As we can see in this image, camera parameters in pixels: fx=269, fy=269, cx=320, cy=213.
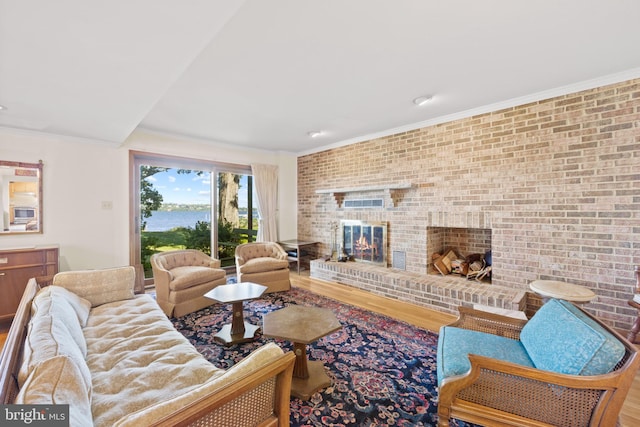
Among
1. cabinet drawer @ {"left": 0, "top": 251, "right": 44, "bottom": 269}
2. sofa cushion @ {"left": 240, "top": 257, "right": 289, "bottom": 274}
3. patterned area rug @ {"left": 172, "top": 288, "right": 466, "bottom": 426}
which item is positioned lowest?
patterned area rug @ {"left": 172, "top": 288, "right": 466, "bottom": 426}

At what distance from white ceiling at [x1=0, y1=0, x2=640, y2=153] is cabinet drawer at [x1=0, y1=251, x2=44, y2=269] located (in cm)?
148

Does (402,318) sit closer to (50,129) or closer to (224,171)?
(224,171)

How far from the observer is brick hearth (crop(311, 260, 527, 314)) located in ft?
10.1

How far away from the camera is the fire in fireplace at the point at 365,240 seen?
452cm

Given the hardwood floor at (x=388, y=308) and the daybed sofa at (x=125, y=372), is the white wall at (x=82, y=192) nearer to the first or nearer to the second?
the hardwood floor at (x=388, y=308)

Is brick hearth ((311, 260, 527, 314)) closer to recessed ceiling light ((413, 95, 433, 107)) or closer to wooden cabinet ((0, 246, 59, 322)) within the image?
recessed ceiling light ((413, 95, 433, 107))

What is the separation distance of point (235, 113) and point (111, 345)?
2.85m

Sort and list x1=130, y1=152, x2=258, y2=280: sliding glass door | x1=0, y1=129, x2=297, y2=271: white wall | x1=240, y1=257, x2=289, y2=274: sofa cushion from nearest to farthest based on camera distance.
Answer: x1=0, y1=129, x2=297, y2=271: white wall < x1=240, y1=257, x2=289, y2=274: sofa cushion < x1=130, y1=152, x2=258, y2=280: sliding glass door

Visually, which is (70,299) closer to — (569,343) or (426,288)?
(569,343)

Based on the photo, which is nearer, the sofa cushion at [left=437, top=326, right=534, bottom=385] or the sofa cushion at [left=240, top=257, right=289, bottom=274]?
the sofa cushion at [left=437, top=326, right=534, bottom=385]

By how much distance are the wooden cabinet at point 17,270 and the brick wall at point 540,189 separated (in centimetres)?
455

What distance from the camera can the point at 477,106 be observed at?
3443mm

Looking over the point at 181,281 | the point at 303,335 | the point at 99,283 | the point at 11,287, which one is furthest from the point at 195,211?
the point at 303,335

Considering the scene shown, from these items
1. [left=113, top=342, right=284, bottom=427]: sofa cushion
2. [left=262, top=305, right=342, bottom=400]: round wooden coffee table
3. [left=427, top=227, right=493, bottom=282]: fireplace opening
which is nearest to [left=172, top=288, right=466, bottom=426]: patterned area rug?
[left=262, top=305, right=342, bottom=400]: round wooden coffee table
